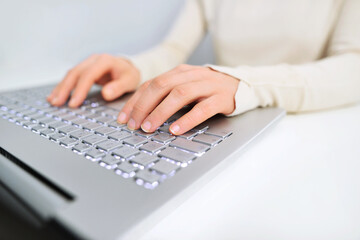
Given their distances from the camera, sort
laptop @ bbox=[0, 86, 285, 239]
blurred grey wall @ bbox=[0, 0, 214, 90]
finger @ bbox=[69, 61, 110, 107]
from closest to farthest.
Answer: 1. laptop @ bbox=[0, 86, 285, 239]
2. finger @ bbox=[69, 61, 110, 107]
3. blurred grey wall @ bbox=[0, 0, 214, 90]

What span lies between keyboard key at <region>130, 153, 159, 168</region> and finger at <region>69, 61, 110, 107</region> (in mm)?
316

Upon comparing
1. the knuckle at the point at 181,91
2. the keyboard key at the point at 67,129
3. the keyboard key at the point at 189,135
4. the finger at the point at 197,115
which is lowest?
the keyboard key at the point at 67,129

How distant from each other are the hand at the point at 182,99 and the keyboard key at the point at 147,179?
0.12m

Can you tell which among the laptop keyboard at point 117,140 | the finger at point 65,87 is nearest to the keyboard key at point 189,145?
the laptop keyboard at point 117,140

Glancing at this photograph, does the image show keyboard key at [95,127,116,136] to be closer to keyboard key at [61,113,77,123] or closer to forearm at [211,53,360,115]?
keyboard key at [61,113,77,123]

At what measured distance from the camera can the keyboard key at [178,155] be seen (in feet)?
0.92

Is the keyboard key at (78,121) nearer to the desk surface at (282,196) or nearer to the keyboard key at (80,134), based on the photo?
the keyboard key at (80,134)

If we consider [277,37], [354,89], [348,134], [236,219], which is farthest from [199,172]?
[277,37]

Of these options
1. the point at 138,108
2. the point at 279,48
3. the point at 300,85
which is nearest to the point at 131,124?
the point at 138,108

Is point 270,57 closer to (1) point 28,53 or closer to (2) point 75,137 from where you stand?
(2) point 75,137

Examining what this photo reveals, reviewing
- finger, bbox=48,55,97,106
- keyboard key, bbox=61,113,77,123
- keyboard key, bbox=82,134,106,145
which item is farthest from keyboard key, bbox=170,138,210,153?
finger, bbox=48,55,97,106

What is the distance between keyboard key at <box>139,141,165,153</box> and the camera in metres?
0.31

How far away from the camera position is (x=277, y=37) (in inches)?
29.6

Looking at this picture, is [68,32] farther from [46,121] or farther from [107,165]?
[107,165]
